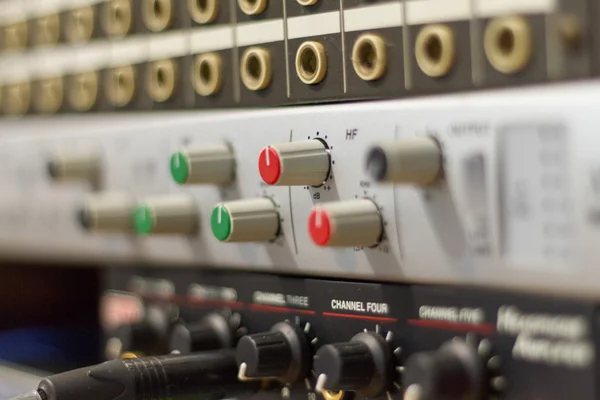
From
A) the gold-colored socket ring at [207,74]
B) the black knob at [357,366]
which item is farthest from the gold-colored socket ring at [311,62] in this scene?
the black knob at [357,366]

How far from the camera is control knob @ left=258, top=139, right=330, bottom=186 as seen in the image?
2.10ft

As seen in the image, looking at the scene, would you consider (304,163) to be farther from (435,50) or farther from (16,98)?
(16,98)

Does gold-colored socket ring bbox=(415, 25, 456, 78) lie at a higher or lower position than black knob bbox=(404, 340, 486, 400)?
higher

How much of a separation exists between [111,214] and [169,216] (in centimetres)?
10

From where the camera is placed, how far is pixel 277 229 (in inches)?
27.7

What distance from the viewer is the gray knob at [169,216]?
0.77 meters

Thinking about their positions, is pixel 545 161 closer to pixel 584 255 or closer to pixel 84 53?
pixel 584 255

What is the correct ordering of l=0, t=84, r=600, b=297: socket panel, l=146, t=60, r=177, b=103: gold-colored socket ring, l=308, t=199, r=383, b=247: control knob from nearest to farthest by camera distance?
l=0, t=84, r=600, b=297: socket panel < l=308, t=199, r=383, b=247: control knob < l=146, t=60, r=177, b=103: gold-colored socket ring

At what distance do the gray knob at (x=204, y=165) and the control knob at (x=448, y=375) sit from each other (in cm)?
27

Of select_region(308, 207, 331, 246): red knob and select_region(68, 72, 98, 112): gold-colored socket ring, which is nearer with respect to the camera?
select_region(308, 207, 331, 246): red knob

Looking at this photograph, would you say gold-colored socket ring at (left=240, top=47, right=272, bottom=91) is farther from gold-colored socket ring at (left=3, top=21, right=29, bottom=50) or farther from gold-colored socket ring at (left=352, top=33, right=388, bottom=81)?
gold-colored socket ring at (left=3, top=21, right=29, bottom=50)

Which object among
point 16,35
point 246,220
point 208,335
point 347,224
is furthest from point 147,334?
point 16,35

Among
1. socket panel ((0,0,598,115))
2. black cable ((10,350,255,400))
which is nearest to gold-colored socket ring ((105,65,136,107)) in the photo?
socket panel ((0,0,598,115))

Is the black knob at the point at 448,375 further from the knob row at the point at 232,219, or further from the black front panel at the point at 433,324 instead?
the knob row at the point at 232,219
